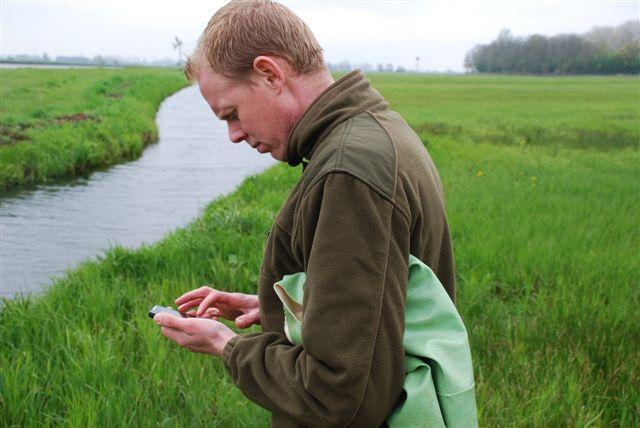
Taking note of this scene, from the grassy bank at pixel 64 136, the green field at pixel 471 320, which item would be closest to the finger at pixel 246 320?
the green field at pixel 471 320

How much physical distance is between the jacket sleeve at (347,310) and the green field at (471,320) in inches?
68.9

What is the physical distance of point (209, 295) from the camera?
1.93 metres

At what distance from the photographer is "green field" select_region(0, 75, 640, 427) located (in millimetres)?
3139

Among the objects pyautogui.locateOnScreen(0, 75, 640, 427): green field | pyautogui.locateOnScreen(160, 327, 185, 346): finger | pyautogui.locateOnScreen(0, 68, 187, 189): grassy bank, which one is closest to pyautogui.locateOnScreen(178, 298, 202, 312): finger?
pyautogui.locateOnScreen(160, 327, 185, 346): finger

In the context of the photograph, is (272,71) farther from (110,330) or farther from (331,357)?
(110,330)

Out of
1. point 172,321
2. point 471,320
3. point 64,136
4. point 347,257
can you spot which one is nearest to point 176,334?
point 172,321

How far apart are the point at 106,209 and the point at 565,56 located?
127 meters

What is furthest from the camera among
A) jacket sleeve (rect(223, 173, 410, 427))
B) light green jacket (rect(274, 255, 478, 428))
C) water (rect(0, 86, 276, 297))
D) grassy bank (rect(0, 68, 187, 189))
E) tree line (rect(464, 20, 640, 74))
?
tree line (rect(464, 20, 640, 74))

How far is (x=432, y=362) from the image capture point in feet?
4.60

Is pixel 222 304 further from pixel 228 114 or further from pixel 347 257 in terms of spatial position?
pixel 347 257

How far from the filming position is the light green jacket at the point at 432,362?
138 centimetres

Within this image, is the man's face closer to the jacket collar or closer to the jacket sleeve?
the jacket collar

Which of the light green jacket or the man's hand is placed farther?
the man's hand

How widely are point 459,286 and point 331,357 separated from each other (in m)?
3.88
